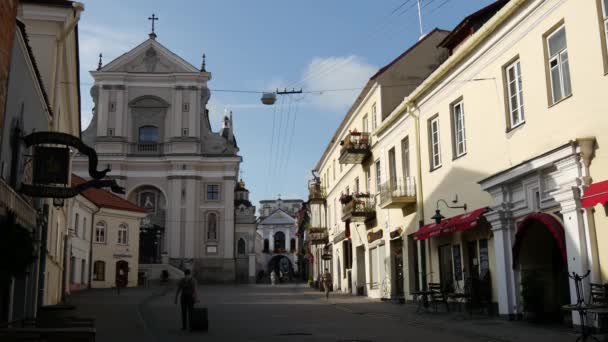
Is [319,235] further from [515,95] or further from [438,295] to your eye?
[515,95]

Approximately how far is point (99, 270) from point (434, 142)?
33.5 metres

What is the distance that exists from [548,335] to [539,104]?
5249 mm

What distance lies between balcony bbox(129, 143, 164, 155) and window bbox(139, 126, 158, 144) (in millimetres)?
455

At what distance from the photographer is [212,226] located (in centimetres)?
6184

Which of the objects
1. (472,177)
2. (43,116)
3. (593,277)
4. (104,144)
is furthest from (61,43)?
(104,144)

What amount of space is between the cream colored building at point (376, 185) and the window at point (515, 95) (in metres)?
7.61

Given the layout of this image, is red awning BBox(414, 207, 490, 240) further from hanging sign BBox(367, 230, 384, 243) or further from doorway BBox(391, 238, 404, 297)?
hanging sign BBox(367, 230, 384, 243)

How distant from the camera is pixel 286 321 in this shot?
57.7ft

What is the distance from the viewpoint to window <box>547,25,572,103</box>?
45.2 ft

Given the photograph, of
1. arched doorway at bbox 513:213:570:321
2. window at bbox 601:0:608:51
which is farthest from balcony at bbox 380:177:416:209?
window at bbox 601:0:608:51

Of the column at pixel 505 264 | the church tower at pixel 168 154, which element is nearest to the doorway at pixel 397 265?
the column at pixel 505 264

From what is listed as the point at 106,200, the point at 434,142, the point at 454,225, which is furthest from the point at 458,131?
the point at 106,200

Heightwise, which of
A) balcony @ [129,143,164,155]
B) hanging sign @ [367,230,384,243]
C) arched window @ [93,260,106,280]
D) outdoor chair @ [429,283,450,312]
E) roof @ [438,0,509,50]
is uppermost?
balcony @ [129,143,164,155]

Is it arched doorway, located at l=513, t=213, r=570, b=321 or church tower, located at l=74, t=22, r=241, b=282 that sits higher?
church tower, located at l=74, t=22, r=241, b=282
